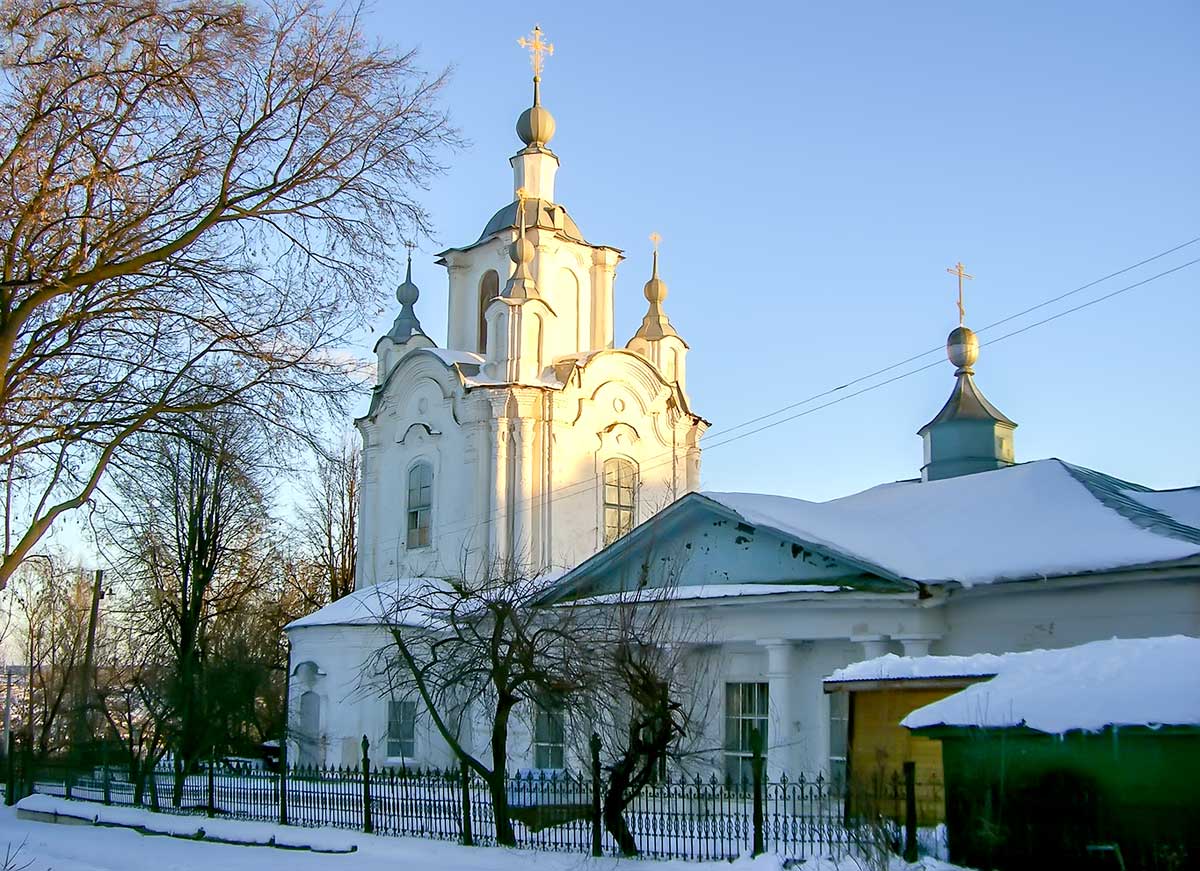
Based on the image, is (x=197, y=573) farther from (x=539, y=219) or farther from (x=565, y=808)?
(x=565, y=808)

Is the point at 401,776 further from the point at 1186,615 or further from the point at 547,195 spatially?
the point at 547,195

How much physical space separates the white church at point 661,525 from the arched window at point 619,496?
0.19 feet

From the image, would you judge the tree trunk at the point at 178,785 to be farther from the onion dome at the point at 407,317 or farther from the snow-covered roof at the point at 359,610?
the onion dome at the point at 407,317

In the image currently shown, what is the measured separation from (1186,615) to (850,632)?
4098 millimetres

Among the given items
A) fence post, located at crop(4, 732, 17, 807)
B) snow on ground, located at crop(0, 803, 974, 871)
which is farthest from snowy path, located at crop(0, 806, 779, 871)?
fence post, located at crop(4, 732, 17, 807)

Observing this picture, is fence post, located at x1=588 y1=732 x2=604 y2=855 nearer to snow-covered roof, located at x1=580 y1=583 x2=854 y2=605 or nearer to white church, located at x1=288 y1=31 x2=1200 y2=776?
white church, located at x1=288 y1=31 x2=1200 y2=776

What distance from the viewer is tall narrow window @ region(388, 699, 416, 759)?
26484 mm

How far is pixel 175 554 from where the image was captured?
35500 millimetres

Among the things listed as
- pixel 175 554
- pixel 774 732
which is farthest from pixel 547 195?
pixel 774 732

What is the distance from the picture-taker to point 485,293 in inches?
1318

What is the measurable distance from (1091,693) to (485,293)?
996 inches

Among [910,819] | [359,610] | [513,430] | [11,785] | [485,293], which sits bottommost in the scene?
[11,785]

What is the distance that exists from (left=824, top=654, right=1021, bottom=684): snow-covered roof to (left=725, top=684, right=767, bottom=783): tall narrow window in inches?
187

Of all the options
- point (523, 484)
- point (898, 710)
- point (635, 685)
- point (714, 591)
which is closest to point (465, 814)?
point (635, 685)
